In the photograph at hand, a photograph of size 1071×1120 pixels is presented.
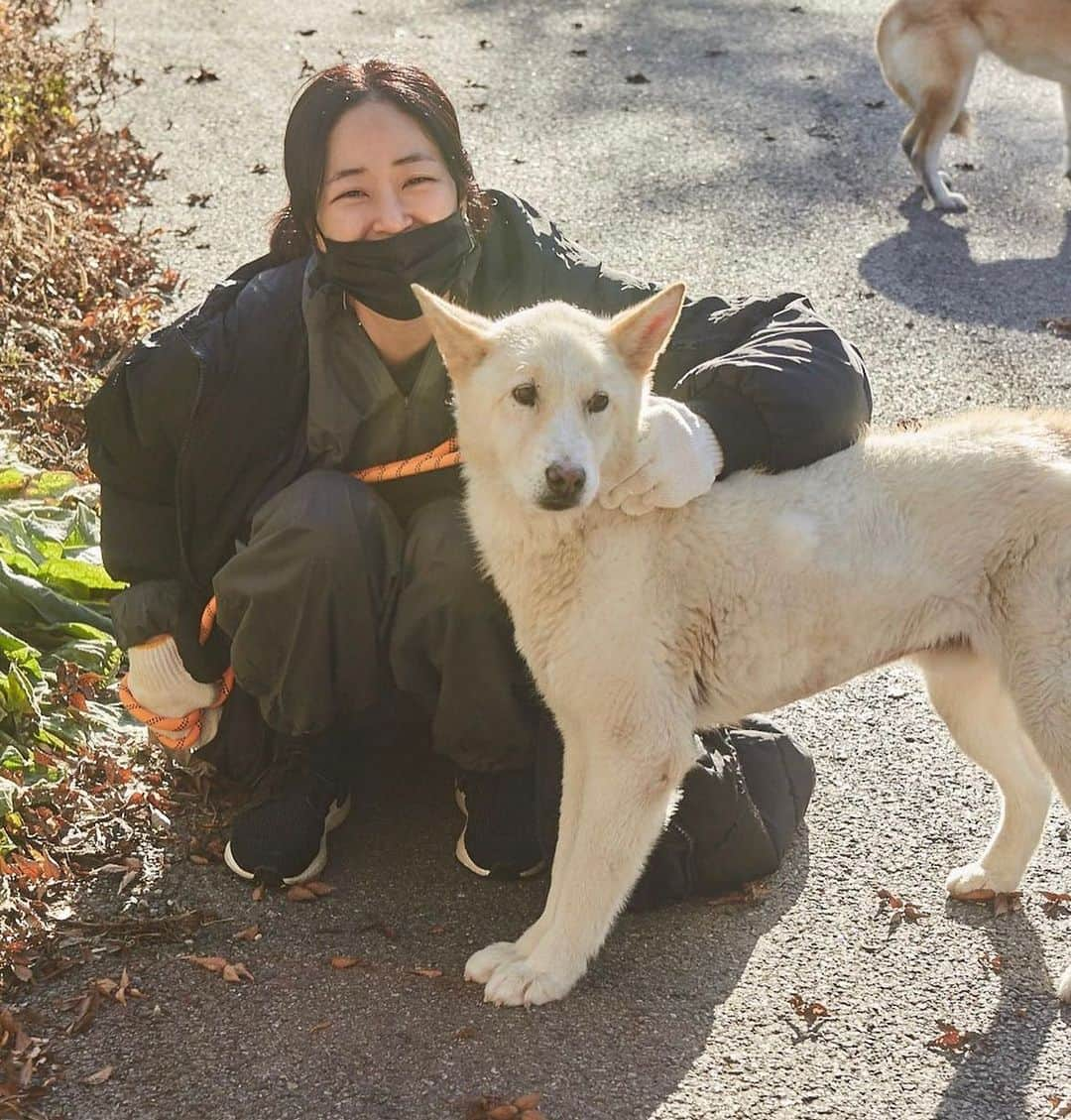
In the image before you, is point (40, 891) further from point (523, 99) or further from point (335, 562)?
point (523, 99)

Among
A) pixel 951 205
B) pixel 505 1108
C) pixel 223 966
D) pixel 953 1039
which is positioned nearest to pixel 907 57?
pixel 951 205

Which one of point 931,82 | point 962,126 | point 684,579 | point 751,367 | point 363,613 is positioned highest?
point 751,367

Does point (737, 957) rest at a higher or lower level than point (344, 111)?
lower

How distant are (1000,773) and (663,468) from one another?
110 cm

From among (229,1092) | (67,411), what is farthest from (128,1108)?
(67,411)

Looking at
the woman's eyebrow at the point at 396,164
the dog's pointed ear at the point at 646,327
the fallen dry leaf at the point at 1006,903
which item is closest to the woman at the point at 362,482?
the woman's eyebrow at the point at 396,164

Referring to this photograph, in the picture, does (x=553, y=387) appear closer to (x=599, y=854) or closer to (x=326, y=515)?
(x=326, y=515)

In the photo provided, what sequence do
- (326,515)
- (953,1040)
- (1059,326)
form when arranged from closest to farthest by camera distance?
(953,1040) → (326,515) → (1059,326)

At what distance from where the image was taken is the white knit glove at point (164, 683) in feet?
11.4

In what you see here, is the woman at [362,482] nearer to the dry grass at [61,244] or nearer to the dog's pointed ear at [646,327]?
the dog's pointed ear at [646,327]

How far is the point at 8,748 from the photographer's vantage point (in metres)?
3.76

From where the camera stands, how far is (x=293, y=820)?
3447 mm

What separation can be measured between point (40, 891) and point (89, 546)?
4.63 ft

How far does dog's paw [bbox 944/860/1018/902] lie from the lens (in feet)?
10.9
